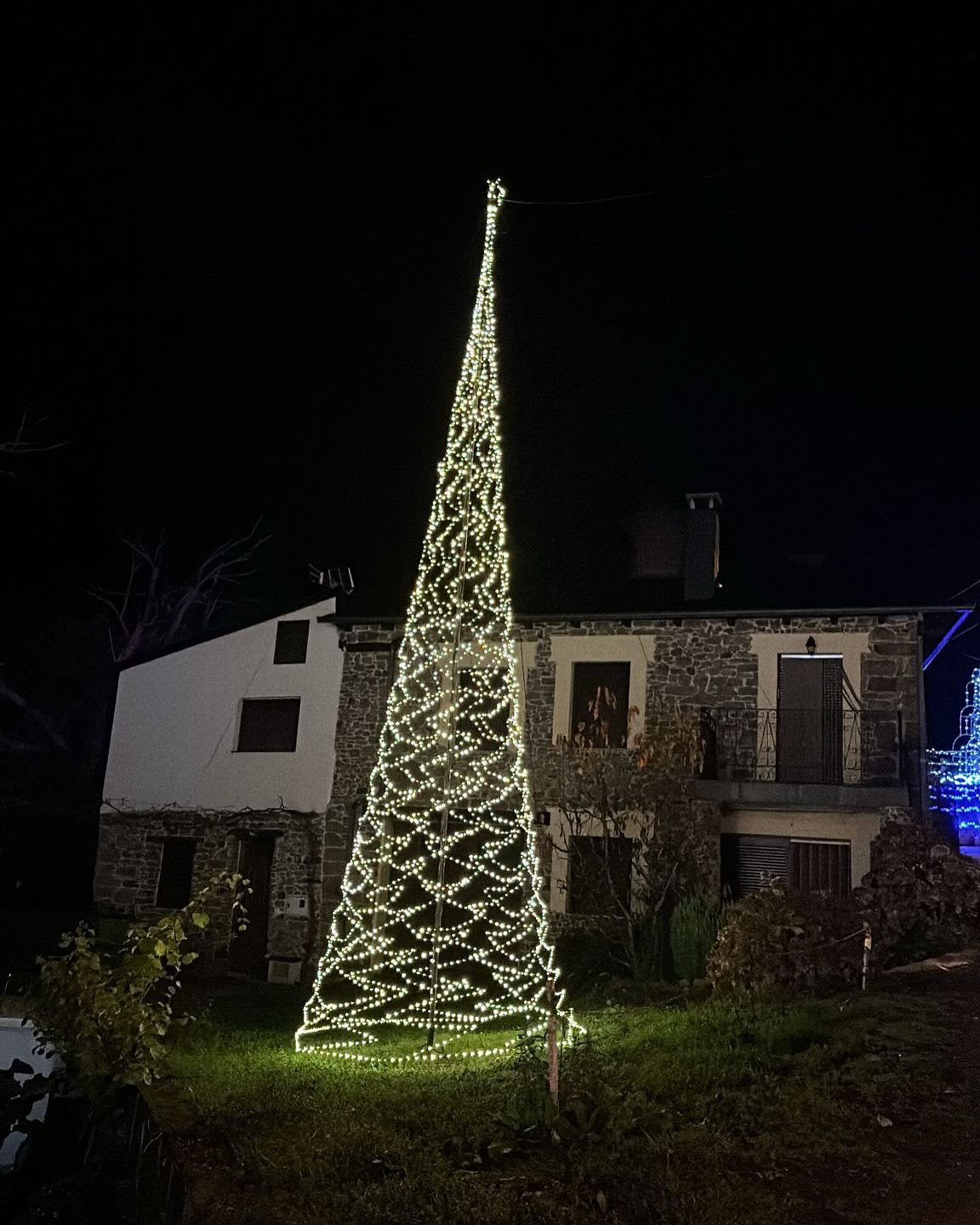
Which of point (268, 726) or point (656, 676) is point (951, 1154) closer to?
point (656, 676)

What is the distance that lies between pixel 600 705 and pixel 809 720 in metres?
3.15

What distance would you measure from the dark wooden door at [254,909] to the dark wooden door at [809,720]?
850cm

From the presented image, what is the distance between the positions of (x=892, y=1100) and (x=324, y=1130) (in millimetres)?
3436

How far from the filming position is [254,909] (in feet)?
55.4

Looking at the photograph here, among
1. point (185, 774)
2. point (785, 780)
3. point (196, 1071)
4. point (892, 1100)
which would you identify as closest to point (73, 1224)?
point (196, 1071)

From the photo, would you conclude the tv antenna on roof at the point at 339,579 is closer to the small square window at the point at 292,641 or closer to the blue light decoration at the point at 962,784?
the small square window at the point at 292,641

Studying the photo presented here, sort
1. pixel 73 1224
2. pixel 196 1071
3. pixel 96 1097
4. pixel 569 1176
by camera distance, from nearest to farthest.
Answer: pixel 73 1224, pixel 569 1176, pixel 96 1097, pixel 196 1071

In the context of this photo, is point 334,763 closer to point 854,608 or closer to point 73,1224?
point 854,608

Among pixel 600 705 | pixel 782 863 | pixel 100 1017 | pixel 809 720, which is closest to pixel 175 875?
pixel 600 705

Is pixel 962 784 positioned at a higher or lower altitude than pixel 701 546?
lower

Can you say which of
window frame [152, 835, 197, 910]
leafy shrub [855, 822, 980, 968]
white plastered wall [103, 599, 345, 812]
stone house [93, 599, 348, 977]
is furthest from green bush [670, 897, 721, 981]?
window frame [152, 835, 197, 910]

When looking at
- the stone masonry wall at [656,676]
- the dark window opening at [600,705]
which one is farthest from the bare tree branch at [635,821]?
the stone masonry wall at [656,676]

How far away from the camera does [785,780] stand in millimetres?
14867

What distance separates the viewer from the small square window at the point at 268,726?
17.4 metres
